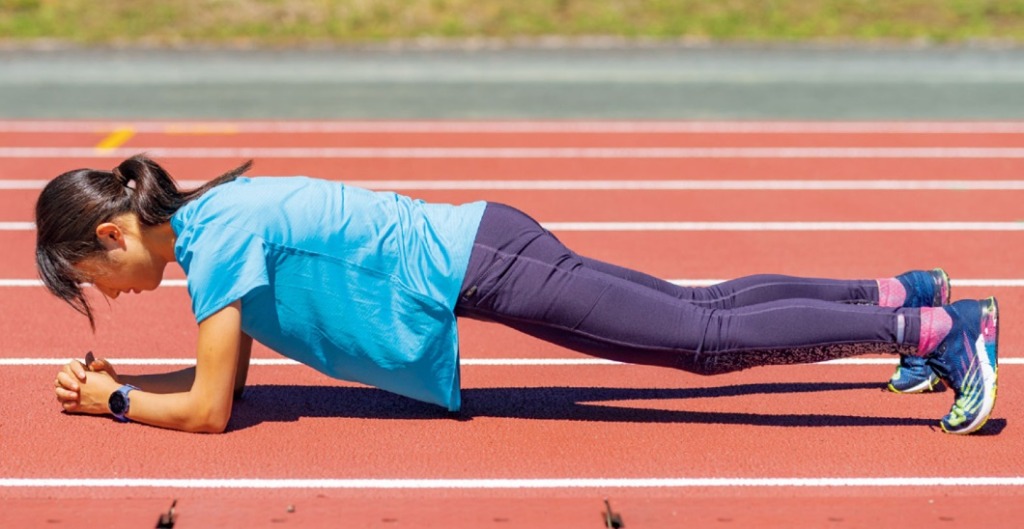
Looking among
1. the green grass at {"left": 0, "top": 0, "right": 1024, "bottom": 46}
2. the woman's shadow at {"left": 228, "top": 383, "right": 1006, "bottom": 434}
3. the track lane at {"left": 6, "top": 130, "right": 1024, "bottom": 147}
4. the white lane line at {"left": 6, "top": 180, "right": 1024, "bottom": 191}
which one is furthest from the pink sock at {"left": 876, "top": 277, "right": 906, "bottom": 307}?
the green grass at {"left": 0, "top": 0, "right": 1024, "bottom": 46}

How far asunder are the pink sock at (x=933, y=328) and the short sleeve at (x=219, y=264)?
1.92 m

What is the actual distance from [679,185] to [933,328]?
16.0 feet

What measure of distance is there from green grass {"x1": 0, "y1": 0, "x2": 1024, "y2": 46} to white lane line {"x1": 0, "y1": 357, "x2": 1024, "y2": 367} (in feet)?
40.0

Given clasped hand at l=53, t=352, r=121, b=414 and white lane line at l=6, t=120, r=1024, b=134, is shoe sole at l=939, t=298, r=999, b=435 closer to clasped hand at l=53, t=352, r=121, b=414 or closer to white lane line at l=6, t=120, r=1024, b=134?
clasped hand at l=53, t=352, r=121, b=414

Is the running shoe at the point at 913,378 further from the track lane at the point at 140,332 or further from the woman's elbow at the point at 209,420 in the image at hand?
the woman's elbow at the point at 209,420

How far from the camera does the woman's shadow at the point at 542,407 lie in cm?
423

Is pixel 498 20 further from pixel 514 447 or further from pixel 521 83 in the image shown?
pixel 514 447

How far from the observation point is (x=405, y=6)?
1822cm

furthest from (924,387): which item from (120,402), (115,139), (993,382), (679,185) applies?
(115,139)

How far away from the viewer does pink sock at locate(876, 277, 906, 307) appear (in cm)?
413

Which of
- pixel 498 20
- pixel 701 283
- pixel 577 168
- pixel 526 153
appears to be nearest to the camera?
pixel 701 283

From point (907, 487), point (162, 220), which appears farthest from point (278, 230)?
point (907, 487)

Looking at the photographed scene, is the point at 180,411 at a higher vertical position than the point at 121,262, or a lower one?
lower

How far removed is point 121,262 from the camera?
371 cm
